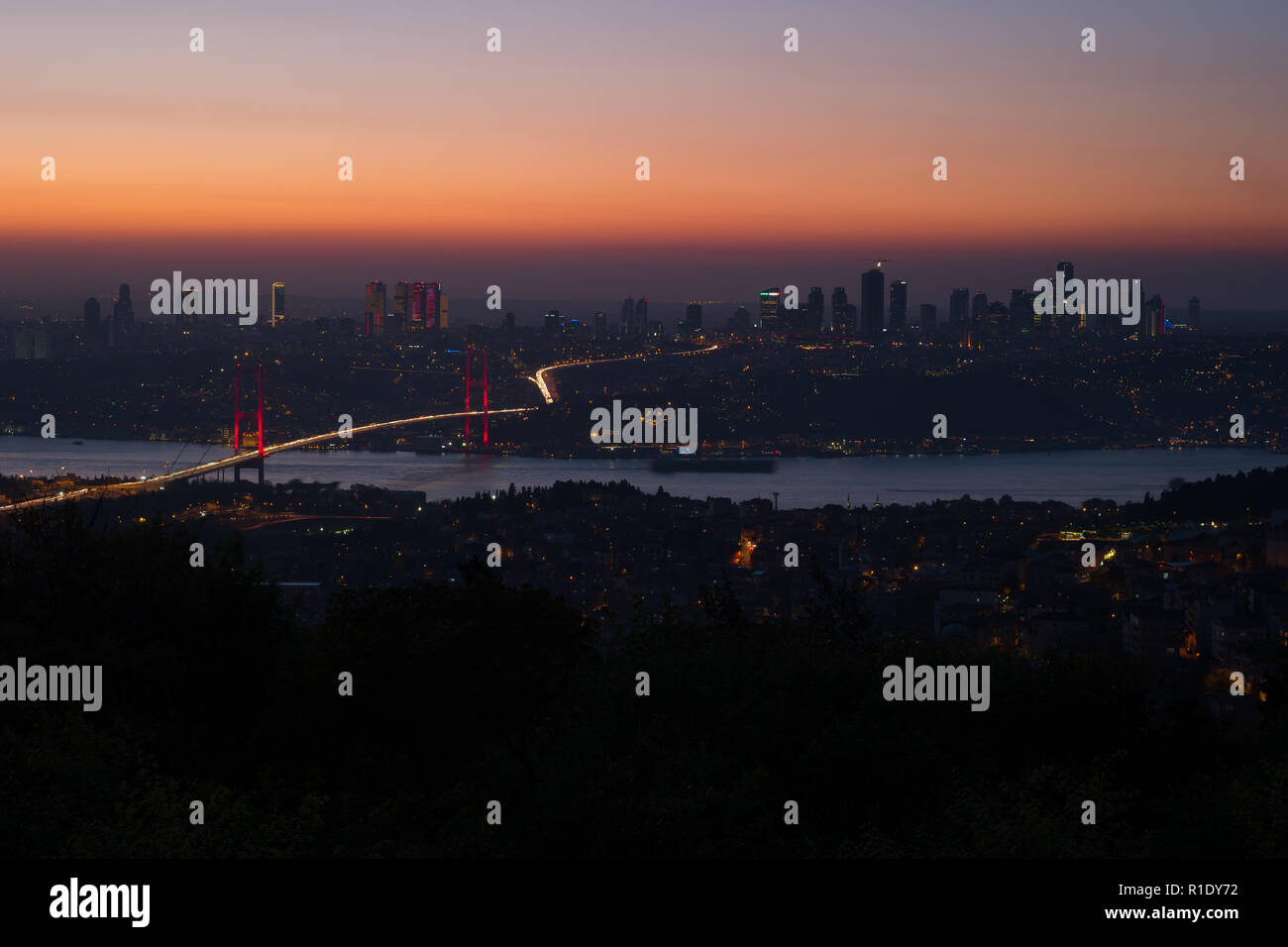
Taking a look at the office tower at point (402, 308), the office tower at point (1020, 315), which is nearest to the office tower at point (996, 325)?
the office tower at point (1020, 315)

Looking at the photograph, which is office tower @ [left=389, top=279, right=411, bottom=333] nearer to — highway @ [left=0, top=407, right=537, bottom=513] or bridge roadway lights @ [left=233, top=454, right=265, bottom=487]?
highway @ [left=0, top=407, right=537, bottom=513]

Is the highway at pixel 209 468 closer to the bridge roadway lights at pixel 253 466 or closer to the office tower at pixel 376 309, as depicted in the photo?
the bridge roadway lights at pixel 253 466

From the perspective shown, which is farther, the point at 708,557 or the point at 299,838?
the point at 708,557

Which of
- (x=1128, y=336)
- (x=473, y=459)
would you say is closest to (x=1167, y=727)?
(x=473, y=459)

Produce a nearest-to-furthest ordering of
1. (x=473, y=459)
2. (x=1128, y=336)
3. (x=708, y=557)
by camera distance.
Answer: (x=708, y=557) → (x=473, y=459) → (x=1128, y=336)

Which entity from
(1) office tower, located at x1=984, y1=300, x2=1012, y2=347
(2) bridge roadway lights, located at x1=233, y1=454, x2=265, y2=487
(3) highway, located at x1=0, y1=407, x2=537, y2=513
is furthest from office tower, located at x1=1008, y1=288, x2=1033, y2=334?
(2) bridge roadway lights, located at x1=233, y1=454, x2=265, y2=487
